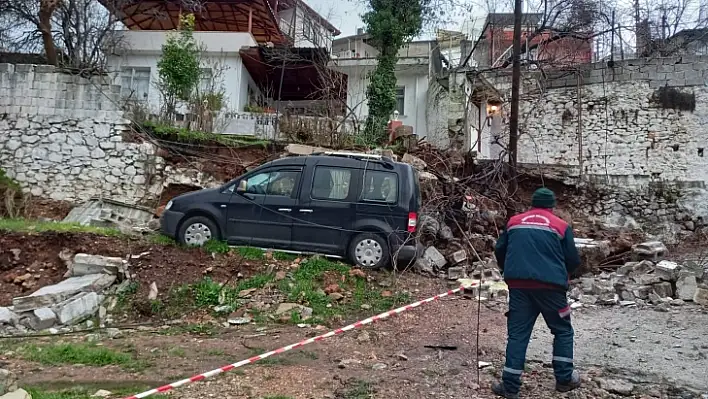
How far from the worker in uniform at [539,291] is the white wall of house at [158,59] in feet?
50.7

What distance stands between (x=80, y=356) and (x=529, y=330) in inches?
162

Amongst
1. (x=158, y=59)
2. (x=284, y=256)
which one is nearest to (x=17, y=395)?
(x=284, y=256)

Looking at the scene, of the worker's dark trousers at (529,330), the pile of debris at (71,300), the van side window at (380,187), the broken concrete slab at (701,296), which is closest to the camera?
the worker's dark trousers at (529,330)

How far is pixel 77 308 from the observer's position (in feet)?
20.0

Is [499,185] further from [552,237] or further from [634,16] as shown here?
[634,16]

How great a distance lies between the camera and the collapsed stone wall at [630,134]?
13.8 m

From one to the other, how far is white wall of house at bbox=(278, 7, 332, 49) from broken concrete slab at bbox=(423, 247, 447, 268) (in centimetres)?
1482

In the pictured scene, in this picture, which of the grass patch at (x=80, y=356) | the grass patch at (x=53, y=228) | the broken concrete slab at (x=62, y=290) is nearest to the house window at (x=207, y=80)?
the grass patch at (x=53, y=228)

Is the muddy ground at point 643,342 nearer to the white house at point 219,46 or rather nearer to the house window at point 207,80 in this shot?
the white house at point 219,46

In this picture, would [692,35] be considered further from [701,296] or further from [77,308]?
[77,308]

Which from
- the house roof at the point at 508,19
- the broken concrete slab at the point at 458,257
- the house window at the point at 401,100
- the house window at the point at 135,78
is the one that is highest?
the house roof at the point at 508,19

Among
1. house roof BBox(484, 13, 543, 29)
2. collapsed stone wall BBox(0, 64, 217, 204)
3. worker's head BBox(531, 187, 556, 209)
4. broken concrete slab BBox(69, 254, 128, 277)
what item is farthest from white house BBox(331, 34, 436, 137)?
worker's head BBox(531, 187, 556, 209)

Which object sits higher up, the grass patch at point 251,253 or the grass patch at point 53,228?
the grass patch at point 53,228

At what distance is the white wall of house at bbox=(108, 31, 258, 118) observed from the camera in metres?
18.3
